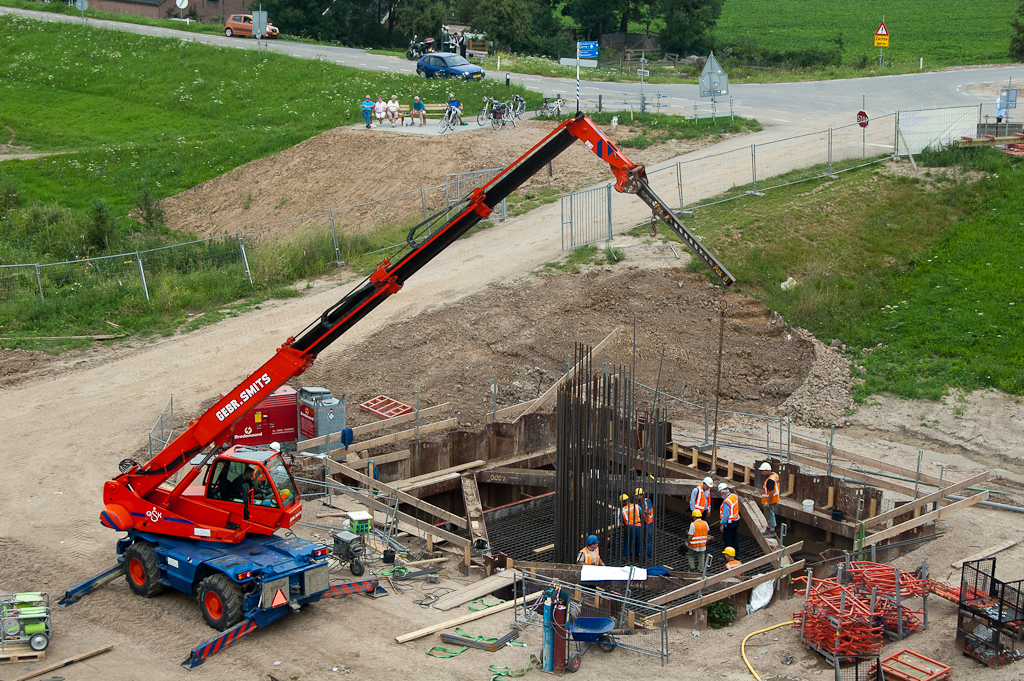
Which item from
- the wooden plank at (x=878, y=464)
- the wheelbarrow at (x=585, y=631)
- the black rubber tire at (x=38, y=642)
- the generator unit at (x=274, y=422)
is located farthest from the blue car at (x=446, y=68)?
the black rubber tire at (x=38, y=642)

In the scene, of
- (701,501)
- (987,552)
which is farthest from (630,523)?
(987,552)

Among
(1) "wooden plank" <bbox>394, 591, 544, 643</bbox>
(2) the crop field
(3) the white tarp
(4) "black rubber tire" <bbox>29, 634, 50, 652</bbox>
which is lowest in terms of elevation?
(1) "wooden plank" <bbox>394, 591, 544, 643</bbox>

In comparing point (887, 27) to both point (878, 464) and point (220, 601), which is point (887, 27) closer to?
point (878, 464)

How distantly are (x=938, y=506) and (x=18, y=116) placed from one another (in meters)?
44.3

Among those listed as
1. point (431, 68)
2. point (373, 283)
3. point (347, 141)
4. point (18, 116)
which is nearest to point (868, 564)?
point (373, 283)

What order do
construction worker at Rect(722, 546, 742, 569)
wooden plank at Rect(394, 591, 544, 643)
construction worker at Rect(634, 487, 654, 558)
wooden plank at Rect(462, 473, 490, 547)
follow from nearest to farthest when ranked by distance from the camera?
wooden plank at Rect(394, 591, 544, 643) < construction worker at Rect(722, 546, 742, 569) < construction worker at Rect(634, 487, 654, 558) < wooden plank at Rect(462, 473, 490, 547)

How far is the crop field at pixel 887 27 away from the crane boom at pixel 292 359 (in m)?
43.8

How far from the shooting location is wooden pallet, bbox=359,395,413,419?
21891 millimetres

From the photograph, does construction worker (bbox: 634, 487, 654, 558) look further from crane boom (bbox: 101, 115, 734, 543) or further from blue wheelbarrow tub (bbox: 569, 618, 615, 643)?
crane boom (bbox: 101, 115, 734, 543)

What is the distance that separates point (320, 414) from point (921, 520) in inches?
450

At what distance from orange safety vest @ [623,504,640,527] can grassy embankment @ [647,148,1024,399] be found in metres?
9.89

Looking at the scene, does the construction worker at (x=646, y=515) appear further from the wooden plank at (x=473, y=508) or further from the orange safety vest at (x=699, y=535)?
the wooden plank at (x=473, y=508)

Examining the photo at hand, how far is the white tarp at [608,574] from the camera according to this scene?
47.7 feet

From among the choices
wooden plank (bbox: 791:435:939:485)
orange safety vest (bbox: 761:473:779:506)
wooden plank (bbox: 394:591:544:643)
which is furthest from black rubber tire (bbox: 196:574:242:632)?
wooden plank (bbox: 791:435:939:485)
